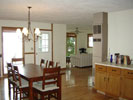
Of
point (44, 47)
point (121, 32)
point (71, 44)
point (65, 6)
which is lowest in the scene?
point (44, 47)

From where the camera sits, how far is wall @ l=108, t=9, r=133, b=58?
4131 mm

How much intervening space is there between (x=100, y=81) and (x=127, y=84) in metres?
0.84

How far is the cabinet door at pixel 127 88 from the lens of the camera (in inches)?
136

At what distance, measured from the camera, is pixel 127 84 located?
354 centimetres

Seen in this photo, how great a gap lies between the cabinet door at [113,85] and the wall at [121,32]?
2.72ft

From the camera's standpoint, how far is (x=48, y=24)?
7355 mm

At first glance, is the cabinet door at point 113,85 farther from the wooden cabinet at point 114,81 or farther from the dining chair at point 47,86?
the dining chair at point 47,86

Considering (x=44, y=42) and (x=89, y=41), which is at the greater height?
(x=89, y=41)

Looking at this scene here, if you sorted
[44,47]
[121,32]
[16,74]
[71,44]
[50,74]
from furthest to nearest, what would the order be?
[71,44] < [44,47] < [121,32] < [16,74] < [50,74]

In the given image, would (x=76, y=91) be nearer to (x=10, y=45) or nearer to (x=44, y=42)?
(x=44, y=42)

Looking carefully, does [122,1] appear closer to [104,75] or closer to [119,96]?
[104,75]

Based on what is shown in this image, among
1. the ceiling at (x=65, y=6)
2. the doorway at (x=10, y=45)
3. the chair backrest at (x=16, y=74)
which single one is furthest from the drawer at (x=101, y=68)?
the doorway at (x=10, y=45)

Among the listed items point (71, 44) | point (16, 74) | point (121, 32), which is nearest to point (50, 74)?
point (16, 74)

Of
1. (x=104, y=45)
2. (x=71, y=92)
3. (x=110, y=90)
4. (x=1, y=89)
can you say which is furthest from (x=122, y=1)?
(x=1, y=89)
